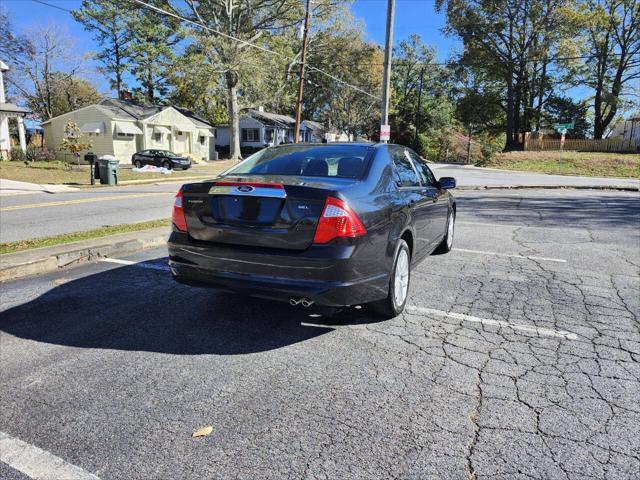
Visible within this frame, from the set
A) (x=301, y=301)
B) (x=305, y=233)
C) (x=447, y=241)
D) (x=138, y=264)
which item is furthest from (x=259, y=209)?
(x=447, y=241)

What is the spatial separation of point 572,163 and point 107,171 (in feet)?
108

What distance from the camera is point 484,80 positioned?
54688mm

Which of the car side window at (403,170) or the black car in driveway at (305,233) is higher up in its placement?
the car side window at (403,170)

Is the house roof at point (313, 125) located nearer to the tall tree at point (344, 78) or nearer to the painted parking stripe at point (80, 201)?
the tall tree at point (344, 78)

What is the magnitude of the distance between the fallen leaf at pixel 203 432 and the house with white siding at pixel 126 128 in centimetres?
3479

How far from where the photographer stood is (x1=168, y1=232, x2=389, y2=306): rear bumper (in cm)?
333

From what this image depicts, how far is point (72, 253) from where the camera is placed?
586cm

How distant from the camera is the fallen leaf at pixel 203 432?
8.01 ft

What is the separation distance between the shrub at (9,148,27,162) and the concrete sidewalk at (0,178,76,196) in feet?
34.6

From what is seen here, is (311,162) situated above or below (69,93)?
below

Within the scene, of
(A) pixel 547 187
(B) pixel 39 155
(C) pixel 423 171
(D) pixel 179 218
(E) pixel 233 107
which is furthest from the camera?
(E) pixel 233 107

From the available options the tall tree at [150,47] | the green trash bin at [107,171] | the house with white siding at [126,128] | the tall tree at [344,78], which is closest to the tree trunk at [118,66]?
the tall tree at [150,47]

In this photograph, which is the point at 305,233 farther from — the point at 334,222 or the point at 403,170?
the point at 403,170

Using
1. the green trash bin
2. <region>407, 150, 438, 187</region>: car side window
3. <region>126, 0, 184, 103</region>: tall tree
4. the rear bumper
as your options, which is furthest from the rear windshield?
<region>126, 0, 184, 103</region>: tall tree
